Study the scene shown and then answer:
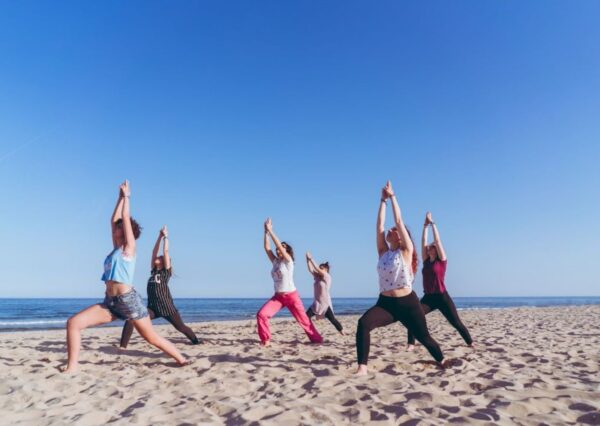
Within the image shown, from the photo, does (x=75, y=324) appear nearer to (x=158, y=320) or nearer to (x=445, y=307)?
(x=445, y=307)

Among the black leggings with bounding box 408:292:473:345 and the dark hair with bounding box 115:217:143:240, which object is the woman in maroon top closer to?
the black leggings with bounding box 408:292:473:345

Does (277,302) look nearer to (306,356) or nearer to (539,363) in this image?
(306,356)

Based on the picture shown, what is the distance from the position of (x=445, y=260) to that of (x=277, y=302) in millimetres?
2950

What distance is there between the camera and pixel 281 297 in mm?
7414

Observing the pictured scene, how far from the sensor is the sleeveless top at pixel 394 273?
490cm

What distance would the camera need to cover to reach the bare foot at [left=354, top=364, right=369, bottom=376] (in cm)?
473

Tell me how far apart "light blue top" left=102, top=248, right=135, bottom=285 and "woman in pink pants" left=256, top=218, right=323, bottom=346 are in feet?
9.02

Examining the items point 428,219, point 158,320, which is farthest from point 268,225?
point 158,320

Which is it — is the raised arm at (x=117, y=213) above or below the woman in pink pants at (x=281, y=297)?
above

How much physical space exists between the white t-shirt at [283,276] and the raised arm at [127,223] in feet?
9.96

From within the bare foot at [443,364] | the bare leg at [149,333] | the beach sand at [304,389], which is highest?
the bare leg at [149,333]

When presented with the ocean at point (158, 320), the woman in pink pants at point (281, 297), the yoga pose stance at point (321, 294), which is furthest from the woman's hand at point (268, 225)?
the ocean at point (158, 320)

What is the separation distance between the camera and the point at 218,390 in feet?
13.8

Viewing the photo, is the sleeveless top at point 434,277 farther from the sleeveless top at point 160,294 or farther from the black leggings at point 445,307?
the sleeveless top at point 160,294
